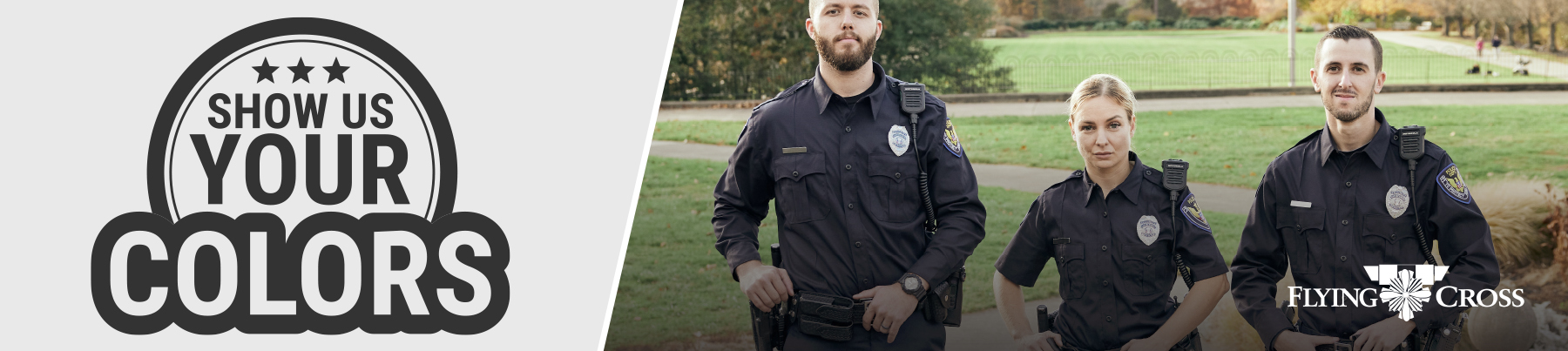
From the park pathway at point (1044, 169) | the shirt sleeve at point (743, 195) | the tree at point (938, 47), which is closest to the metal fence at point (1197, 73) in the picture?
the tree at point (938, 47)

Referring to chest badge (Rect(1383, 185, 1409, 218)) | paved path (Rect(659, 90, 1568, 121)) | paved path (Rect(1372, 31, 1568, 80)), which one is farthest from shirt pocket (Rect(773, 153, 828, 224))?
paved path (Rect(1372, 31, 1568, 80))

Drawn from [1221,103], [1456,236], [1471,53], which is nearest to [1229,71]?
[1471,53]

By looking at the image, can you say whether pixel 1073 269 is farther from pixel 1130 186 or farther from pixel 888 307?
pixel 888 307

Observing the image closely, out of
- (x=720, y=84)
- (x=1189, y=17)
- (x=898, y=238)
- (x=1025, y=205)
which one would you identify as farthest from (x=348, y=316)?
(x=1189, y=17)

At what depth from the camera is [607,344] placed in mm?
5625

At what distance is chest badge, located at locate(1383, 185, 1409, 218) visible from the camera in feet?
9.90

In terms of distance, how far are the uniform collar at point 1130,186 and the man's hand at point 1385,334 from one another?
0.71 metres

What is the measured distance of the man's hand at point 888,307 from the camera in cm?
315

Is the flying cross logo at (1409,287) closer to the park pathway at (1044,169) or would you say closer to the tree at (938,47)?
the park pathway at (1044,169)

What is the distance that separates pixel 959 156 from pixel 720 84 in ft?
57.4

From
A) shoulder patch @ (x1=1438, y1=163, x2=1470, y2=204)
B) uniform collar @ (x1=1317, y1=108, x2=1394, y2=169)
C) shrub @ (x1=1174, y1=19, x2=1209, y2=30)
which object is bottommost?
shoulder patch @ (x1=1438, y1=163, x2=1470, y2=204)

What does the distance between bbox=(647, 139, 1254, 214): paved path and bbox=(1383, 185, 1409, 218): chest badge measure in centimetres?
491

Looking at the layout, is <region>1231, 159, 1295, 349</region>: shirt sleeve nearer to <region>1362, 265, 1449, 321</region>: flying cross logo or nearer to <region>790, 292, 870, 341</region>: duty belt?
<region>1362, 265, 1449, 321</region>: flying cross logo

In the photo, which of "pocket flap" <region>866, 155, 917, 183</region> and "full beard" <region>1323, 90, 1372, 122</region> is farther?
"pocket flap" <region>866, 155, 917, 183</region>
